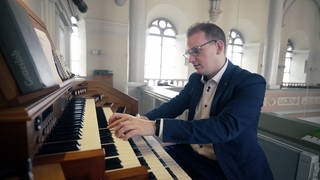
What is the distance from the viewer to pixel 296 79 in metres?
10.3

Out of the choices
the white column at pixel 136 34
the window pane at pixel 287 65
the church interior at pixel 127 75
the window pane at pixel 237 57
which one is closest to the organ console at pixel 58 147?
the church interior at pixel 127 75

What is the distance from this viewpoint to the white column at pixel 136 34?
5.88 meters

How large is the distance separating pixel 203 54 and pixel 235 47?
31.8 feet

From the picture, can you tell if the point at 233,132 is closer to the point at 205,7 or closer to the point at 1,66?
the point at 1,66

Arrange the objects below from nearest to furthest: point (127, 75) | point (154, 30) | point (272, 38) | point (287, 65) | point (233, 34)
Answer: point (127, 75) → point (272, 38) → point (154, 30) → point (233, 34) → point (287, 65)

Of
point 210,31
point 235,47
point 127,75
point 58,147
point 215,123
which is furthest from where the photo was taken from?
point 235,47

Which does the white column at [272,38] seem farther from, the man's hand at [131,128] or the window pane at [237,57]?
the man's hand at [131,128]

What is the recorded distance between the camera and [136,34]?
589cm

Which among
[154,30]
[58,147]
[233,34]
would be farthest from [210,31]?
[233,34]

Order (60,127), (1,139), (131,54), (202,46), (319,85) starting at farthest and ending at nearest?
1. (131,54)
2. (319,85)
3. (202,46)
4. (60,127)
5. (1,139)

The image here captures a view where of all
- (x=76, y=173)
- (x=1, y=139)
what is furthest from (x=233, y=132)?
(x=1, y=139)

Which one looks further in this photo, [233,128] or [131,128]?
[233,128]

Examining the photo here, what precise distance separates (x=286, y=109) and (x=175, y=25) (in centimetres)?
546

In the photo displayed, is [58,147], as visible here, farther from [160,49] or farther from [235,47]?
[235,47]
